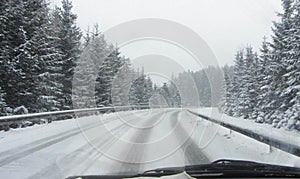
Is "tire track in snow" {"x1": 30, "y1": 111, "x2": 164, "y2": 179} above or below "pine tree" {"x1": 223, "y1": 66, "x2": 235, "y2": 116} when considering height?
below

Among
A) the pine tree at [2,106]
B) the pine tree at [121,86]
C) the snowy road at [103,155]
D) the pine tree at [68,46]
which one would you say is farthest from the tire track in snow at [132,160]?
the pine tree at [121,86]

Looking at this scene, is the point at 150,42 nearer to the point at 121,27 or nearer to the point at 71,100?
the point at 121,27

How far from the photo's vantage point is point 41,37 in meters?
22.5

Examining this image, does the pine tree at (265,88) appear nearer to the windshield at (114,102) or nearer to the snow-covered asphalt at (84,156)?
the windshield at (114,102)

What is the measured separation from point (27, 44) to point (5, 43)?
45.1 inches

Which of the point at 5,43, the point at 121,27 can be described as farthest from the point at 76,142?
the point at 5,43

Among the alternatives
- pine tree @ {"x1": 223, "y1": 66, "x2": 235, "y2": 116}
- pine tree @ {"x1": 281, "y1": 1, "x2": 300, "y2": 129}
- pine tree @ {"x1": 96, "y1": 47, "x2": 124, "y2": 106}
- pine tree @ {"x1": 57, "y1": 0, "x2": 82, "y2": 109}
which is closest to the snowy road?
pine tree @ {"x1": 281, "y1": 1, "x2": 300, "y2": 129}

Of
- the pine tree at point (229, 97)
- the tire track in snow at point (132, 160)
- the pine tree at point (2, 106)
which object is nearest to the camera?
the tire track in snow at point (132, 160)

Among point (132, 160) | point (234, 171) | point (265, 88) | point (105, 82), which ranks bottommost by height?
point (132, 160)

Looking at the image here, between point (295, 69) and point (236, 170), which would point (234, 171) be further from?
point (295, 69)

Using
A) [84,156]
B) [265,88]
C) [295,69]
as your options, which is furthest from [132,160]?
[265,88]

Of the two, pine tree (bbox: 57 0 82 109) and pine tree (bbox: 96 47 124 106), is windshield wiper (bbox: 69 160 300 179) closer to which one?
pine tree (bbox: 57 0 82 109)

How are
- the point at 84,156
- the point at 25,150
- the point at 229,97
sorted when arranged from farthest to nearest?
the point at 229,97, the point at 25,150, the point at 84,156

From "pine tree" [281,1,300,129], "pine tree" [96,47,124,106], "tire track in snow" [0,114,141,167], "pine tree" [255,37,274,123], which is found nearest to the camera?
"tire track in snow" [0,114,141,167]
